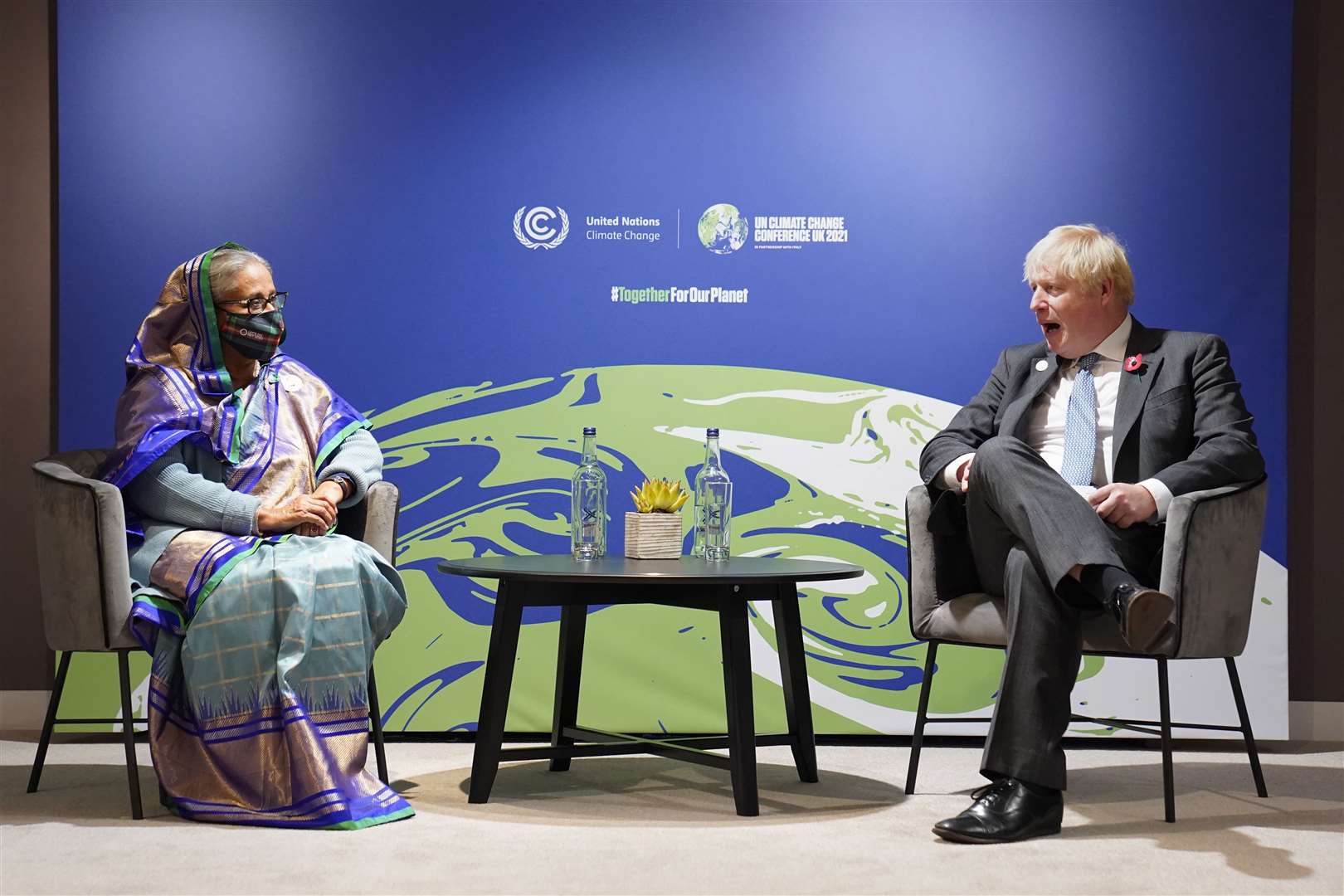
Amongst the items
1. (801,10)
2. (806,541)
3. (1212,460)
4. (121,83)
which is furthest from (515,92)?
(1212,460)

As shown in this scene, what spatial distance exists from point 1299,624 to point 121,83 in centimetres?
376

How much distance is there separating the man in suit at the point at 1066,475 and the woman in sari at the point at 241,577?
1229mm

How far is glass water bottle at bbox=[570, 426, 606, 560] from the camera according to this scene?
10.4ft

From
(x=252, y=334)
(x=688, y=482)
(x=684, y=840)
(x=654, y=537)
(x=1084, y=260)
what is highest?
(x=1084, y=260)

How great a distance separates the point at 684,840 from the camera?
2537mm

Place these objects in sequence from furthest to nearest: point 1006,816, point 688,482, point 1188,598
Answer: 1. point 688,482
2. point 1188,598
3. point 1006,816

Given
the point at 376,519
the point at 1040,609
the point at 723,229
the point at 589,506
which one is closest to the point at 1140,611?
the point at 1040,609

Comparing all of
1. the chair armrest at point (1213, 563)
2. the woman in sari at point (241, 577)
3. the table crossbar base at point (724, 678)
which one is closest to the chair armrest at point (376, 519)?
the woman in sari at point (241, 577)

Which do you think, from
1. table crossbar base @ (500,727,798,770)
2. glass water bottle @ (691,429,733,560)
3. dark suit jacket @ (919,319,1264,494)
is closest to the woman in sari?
table crossbar base @ (500,727,798,770)

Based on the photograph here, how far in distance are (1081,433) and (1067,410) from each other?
76 millimetres

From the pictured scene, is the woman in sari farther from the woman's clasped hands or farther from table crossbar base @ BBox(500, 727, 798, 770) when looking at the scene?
table crossbar base @ BBox(500, 727, 798, 770)

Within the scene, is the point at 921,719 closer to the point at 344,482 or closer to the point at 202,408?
the point at 344,482

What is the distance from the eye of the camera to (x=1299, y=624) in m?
3.91

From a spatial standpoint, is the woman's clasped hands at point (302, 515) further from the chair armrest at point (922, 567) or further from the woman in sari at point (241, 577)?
the chair armrest at point (922, 567)
